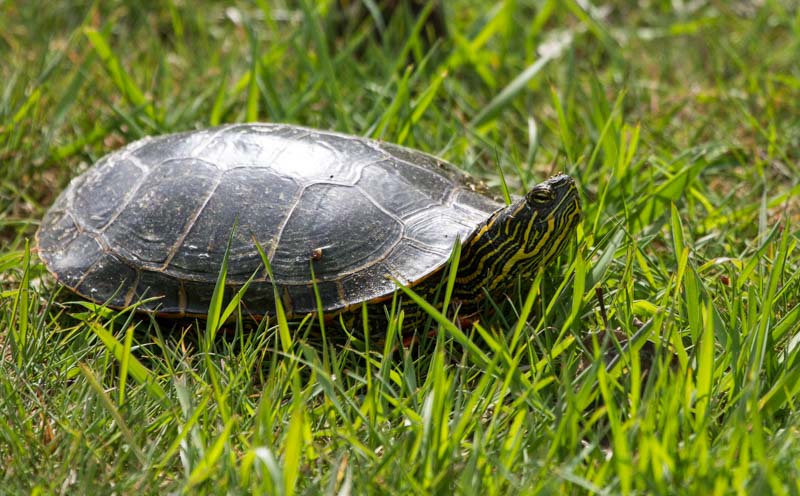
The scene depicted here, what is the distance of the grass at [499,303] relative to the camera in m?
2.28

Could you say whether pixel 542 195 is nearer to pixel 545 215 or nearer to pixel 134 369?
pixel 545 215

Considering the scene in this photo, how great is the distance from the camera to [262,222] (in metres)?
3.11

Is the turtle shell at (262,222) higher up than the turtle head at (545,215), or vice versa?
the turtle head at (545,215)

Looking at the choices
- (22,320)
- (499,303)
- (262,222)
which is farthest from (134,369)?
(499,303)

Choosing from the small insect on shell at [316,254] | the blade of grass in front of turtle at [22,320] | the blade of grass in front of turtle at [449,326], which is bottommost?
the blade of grass in front of turtle at [22,320]

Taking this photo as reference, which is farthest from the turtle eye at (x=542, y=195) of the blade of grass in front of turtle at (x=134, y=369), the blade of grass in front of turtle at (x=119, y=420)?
the blade of grass in front of turtle at (x=119, y=420)

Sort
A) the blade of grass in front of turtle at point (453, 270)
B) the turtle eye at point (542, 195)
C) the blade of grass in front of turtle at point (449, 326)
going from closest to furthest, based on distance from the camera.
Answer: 1. the blade of grass in front of turtle at point (449, 326)
2. the blade of grass in front of turtle at point (453, 270)
3. the turtle eye at point (542, 195)

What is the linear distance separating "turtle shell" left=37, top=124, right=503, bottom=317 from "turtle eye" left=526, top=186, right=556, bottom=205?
27cm

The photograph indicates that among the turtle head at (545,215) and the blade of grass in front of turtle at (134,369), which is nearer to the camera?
the blade of grass in front of turtle at (134,369)

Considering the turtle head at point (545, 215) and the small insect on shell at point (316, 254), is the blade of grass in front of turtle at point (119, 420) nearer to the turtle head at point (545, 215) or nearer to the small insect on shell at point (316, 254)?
the small insect on shell at point (316, 254)

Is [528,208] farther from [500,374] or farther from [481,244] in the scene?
[500,374]

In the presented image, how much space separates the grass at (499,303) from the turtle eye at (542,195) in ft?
0.98

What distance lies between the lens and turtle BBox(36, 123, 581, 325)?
3012mm

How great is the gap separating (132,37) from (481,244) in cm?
346
